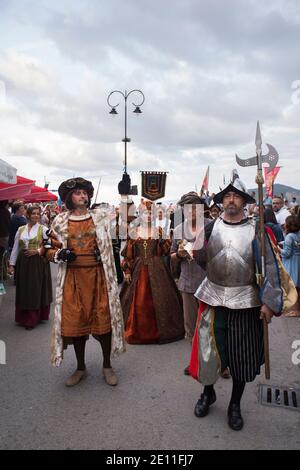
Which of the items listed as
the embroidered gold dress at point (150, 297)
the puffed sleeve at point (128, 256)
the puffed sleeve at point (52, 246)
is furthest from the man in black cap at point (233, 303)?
the puffed sleeve at point (128, 256)

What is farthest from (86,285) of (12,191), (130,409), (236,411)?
(12,191)

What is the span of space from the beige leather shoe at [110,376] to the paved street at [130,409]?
0.19 feet

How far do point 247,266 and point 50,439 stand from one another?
1920 mm

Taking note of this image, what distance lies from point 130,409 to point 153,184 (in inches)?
122

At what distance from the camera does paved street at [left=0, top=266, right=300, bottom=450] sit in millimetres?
2793

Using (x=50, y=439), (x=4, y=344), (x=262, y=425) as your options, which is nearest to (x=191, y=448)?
(x=262, y=425)

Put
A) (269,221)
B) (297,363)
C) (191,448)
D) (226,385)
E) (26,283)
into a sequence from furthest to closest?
(269,221), (26,283), (297,363), (226,385), (191,448)

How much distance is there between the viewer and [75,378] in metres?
3.75

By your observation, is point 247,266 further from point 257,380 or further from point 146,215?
point 146,215

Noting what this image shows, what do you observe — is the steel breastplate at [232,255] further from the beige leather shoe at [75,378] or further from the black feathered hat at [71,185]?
the beige leather shoe at [75,378]

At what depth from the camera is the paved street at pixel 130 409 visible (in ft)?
9.16

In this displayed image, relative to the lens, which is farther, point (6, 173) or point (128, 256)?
point (6, 173)

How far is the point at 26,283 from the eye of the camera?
569 cm

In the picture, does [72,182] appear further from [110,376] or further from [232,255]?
[110,376]
